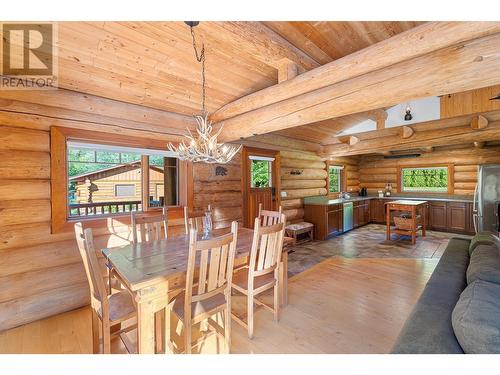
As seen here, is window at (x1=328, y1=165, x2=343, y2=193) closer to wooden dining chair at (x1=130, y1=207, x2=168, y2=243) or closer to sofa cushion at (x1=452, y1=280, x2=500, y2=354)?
wooden dining chair at (x1=130, y1=207, x2=168, y2=243)

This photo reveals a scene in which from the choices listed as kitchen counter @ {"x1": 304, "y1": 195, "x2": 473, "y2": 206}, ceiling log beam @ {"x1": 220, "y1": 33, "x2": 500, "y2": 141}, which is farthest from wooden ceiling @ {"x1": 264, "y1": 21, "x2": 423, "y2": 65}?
kitchen counter @ {"x1": 304, "y1": 195, "x2": 473, "y2": 206}

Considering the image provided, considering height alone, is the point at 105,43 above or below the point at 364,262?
above

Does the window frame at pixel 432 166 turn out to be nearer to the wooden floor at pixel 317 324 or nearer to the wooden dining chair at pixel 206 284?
the wooden floor at pixel 317 324

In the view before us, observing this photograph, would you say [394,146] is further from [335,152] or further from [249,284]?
[249,284]

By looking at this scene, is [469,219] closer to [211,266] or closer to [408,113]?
[408,113]

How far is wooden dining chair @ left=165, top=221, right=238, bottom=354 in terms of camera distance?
1560 mm

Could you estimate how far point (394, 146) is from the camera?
16.4 ft

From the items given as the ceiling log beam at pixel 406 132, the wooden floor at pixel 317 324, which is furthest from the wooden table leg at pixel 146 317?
the ceiling log beam at pixel 406 132

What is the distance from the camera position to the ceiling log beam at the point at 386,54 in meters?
1.53

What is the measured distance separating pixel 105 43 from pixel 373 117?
17.1 ft

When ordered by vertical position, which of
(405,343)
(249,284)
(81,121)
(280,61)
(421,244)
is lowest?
(421,244)

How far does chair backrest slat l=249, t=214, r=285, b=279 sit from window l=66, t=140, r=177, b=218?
204 centimetres

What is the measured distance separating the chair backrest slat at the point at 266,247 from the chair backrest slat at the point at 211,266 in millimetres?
293
